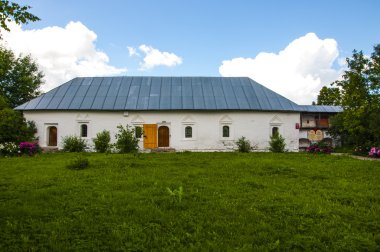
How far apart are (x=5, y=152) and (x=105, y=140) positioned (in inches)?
193

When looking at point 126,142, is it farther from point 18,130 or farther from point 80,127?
point 18,130

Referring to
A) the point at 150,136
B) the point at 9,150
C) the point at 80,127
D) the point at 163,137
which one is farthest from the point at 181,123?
the point at 9,150

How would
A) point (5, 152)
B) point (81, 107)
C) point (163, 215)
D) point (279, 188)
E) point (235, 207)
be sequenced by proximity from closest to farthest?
point (163, 215) → point (235, 207) → point (279, 188) → point (5, 152) → point (81, 107)

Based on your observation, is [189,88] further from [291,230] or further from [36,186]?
[291,230]

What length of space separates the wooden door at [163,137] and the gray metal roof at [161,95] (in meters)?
1.46

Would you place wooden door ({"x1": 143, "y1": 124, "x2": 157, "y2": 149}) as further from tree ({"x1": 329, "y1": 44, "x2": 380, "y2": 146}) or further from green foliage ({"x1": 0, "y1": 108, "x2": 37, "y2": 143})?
tree ({"x1": 329, "y1": 44, "x2": 380, "y2": 146})

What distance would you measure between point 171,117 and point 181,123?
780 millimetres

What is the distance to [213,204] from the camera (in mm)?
6086

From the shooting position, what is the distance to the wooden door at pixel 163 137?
21031 millimetres

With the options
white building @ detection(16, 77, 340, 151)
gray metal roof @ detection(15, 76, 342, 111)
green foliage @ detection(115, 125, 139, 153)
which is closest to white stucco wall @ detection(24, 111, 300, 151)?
white building @ detection(16, 77, 340, 151)

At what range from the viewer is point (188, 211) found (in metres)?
5.64

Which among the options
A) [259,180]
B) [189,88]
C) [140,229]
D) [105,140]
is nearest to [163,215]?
[140,229]

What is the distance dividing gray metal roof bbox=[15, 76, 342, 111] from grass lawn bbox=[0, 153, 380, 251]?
1124 centimetres

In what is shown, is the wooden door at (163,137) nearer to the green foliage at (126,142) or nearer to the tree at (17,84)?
the green foliage at (126,142)
